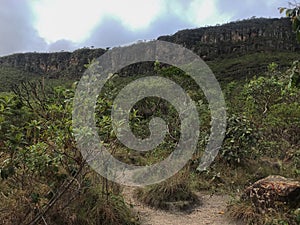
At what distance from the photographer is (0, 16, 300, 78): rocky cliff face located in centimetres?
3644

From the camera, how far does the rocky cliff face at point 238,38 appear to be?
35.9 meters

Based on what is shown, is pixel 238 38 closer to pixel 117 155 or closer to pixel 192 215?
pixel 117 155

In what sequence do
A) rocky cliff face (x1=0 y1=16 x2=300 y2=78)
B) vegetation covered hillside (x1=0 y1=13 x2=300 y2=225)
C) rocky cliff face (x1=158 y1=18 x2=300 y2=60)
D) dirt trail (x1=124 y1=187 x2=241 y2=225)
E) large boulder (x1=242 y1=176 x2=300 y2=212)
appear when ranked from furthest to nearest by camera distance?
rocky cliff face (x1=0 y1=16 x2=300 y2=78), rocky cliff face (x1=158 y1=18 x2=300 y2=60), dirt trail (x1=124 y1=187 x2=241 y2=225), large boulder (x1=242 y1=176 x2=300 y2=212), vegetation covered hillside (x1=0 y1=13 x2=300 y2=225)

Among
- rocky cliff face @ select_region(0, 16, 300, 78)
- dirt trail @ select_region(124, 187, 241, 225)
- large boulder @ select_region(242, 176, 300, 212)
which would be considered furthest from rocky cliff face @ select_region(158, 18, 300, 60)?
large boulder @ select_region(242, 176, 300, 212)

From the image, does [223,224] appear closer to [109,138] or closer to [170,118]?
[109,138]

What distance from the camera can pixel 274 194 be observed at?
427 cm

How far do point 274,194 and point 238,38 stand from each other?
42661mm

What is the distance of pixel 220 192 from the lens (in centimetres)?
571

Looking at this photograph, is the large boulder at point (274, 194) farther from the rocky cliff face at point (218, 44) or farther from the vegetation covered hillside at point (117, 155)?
the rocky cliff face at point (218, 44)

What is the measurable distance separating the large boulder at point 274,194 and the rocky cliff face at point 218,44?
99.9ft

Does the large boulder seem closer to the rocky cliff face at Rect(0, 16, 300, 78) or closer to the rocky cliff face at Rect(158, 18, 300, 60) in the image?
the rocky cliff face at Rect(0, 16, 300, 78)

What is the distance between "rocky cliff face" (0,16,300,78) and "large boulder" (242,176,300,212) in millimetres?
30438

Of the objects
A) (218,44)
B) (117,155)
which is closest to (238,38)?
(218,44)

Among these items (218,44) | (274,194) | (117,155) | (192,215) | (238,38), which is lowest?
(192,215)
